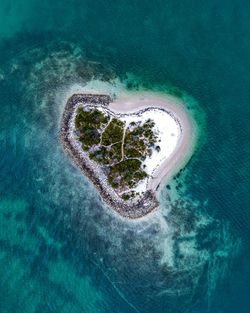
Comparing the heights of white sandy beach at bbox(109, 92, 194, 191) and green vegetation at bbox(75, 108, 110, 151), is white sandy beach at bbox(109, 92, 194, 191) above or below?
below

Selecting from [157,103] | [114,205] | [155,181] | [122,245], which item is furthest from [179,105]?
[122,245]

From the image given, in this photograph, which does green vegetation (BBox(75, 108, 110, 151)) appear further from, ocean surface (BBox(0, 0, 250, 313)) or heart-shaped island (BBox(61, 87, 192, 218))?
ocean surface (BBox(0, 0, 250, 313))

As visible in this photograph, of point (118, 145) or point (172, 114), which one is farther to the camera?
point (172, 114)

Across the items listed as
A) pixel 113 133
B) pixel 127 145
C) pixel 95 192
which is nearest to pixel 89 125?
pixel 113 133

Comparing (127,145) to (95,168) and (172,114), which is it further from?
(172,114)

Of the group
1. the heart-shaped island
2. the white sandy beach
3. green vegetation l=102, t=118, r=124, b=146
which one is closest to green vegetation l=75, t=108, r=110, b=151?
the heart-shaped island

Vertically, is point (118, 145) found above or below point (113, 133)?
below

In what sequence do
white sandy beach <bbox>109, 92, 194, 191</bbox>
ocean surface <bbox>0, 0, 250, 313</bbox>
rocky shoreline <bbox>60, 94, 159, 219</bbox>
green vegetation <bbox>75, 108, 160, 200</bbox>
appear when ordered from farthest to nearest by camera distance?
white sandy beach <bbox>109, 92, 194, 191</bbox> < rocky shoreline <bbox>60, 94, 159, 219</bbox> < green vegetation <bbox>75, 108, 160, 200</bbox> < ocean surface <bbox>0, 0, 250, 313</bbox>
